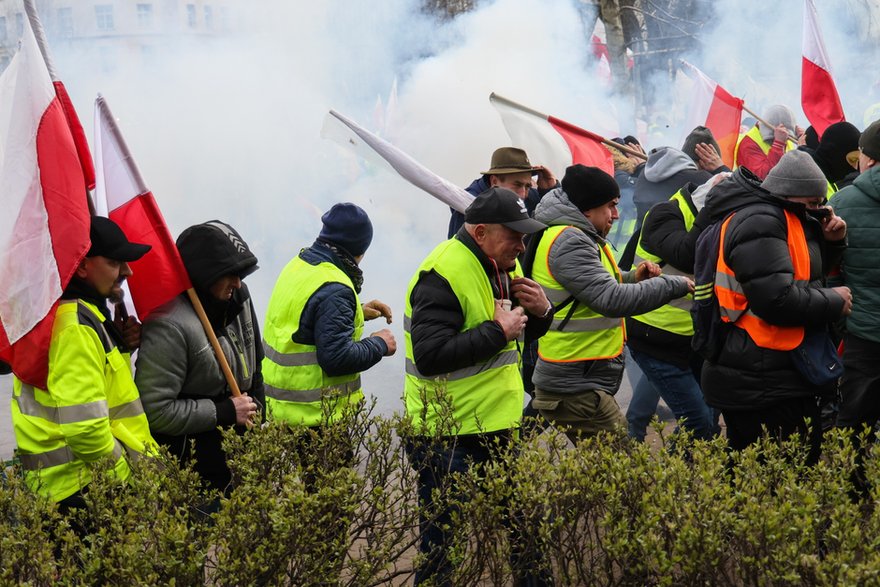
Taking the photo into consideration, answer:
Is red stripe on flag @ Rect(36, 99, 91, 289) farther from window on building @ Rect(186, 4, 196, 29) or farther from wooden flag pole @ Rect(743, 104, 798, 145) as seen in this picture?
window on building @ Rect(186, 4, 196, 29)

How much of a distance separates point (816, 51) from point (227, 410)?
6083 millimetres

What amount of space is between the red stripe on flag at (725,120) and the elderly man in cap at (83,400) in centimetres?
647

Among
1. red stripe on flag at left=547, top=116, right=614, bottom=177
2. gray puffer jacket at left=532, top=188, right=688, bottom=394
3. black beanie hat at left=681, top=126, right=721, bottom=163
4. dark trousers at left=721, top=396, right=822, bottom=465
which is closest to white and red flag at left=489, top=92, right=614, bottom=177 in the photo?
red stripe on flag at left=547, top=116, right=614, bottom=177

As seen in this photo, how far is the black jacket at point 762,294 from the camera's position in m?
4.02

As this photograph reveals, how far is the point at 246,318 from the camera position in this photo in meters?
4.21

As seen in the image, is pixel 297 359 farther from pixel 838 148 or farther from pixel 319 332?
pixel 838 148

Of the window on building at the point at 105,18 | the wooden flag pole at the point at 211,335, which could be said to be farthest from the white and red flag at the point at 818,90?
the window on building at the point at 105,18

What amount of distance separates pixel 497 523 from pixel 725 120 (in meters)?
6.67

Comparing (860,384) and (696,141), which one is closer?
(860,384)

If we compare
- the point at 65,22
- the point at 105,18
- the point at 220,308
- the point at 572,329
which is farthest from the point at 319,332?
the point at 65,22

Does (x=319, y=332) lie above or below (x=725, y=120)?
above

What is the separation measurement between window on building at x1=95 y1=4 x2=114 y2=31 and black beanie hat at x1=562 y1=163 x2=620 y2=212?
9.45 meters

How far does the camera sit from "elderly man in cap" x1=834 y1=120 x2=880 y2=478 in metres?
4.53

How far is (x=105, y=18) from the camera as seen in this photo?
1260 centimetres
